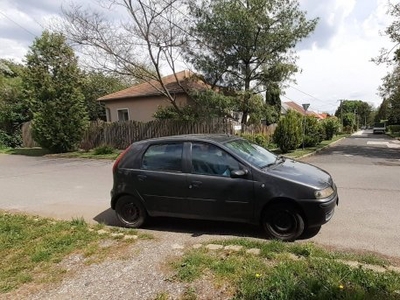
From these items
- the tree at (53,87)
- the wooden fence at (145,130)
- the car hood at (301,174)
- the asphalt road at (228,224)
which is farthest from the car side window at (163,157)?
the tree at (53,87)

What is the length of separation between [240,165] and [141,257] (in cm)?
197

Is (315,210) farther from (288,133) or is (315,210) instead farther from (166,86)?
(166,86)

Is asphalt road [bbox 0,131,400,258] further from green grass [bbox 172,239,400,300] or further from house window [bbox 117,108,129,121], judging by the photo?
house window [bbox 117,108,129,121]

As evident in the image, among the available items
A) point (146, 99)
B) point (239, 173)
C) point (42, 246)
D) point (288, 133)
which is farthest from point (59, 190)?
point (146, 99)

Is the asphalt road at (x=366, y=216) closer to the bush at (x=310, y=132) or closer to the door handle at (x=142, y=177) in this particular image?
the door handle at (x=142, y=177)

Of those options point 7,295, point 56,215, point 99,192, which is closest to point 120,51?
point 99,192

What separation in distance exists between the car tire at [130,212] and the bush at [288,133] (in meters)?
12.0

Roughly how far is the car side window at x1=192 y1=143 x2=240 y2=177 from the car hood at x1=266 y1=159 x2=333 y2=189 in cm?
61

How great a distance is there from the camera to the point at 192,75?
63.4 feet

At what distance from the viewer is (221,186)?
195 inches

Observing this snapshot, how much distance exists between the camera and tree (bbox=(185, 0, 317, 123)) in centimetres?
1712

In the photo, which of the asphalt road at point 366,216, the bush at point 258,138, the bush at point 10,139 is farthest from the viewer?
the bush at point 10,139

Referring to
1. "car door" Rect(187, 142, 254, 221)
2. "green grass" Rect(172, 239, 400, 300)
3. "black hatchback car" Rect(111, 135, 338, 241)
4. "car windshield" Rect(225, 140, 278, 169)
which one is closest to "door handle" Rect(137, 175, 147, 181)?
"black hatchback car" Rect(111, 135, 338, 241)

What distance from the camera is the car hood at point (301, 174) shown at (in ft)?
15.6
